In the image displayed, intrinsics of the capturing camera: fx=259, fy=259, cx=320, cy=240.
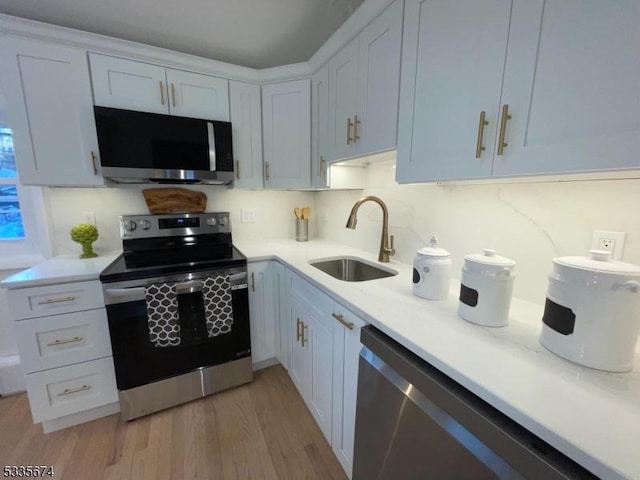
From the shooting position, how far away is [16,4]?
131 cm

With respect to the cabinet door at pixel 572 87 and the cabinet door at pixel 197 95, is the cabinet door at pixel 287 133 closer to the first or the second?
the cabinet door at pixel 197 95

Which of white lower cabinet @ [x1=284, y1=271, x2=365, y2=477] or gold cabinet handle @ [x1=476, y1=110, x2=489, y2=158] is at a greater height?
gold cabinet handle @ [x1=476, y1=110, x2=489, y2=158]

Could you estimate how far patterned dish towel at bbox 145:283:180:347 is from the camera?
1453 mm

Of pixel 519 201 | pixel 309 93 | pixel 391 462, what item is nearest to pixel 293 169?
pixel 309 93

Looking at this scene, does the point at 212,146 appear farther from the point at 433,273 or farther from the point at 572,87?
the point at 572,87

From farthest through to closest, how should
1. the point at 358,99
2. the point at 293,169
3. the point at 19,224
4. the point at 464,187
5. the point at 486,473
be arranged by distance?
1. the point at 293,169
2. the point at 19,224
3. the point at 358,99
4. the point at 464,187
5. the point at 486,473

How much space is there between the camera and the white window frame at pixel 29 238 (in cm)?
173

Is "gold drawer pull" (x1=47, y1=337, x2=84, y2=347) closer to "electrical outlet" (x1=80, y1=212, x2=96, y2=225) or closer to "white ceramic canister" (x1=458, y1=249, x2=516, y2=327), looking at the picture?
"electrical outlet" (x1=80, y1=212, x2=96, y2=225)

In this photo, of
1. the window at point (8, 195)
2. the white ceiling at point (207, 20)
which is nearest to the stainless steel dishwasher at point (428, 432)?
the white ceiling at point (207, 20)

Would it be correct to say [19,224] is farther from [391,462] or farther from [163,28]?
[391,462]

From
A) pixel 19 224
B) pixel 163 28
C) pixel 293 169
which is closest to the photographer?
pixel 163 28

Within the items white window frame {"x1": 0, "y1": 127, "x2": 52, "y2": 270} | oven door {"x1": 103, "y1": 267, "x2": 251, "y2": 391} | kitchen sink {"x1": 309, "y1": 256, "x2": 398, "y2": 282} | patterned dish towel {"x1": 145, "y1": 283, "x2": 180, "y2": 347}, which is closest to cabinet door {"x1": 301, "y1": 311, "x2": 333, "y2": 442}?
kitchen sink {"x1": 309, "y1": 256, "x2": 398, "y2": 282}

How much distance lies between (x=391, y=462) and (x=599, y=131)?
1.07m

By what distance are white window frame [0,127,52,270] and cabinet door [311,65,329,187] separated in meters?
1.83
